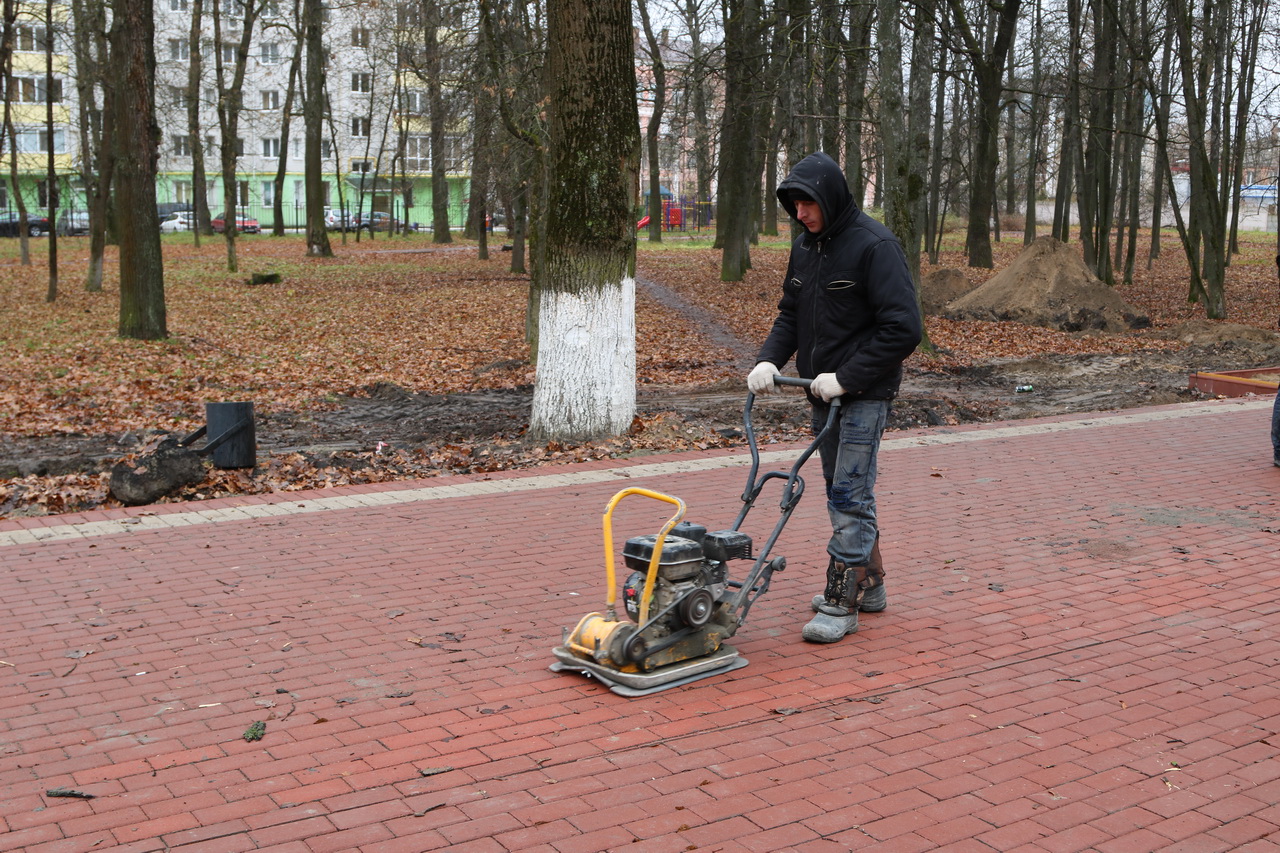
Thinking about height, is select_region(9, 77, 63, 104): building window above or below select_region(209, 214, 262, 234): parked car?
above

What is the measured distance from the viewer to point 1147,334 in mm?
20531

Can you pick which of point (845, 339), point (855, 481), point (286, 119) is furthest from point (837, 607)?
point (286, 119)

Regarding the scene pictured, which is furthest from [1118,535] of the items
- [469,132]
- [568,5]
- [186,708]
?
[469,132]

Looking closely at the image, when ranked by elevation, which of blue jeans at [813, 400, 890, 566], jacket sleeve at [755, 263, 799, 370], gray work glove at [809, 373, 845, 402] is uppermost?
jacket sleeve at [755, 263, 799, 370]

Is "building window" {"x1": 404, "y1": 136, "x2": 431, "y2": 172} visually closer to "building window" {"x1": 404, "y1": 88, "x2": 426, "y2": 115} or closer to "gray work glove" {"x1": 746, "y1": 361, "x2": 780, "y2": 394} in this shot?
"building window" {"x1": 404, "y1": 88, "x2": 426, "y2": 115}

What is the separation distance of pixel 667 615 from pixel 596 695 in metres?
0.43

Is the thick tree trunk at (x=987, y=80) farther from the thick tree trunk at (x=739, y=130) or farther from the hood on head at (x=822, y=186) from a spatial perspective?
the hood on head at (x=822, y=186)

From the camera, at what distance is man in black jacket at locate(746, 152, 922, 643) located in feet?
16.1

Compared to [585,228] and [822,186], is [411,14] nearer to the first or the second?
[585,228]

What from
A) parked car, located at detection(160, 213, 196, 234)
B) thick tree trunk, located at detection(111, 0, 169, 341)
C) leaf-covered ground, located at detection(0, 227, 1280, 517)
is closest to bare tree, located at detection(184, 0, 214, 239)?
leaf-covered ground, located at detection(0, 227, 1280, 517)

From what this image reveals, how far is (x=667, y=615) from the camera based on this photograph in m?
4.57

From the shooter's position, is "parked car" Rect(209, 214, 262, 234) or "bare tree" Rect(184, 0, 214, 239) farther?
"parked car" Rect(209, 214, 262, 234)

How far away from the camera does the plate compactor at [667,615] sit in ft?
14.9

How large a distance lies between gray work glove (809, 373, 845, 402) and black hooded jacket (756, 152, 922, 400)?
3cm
